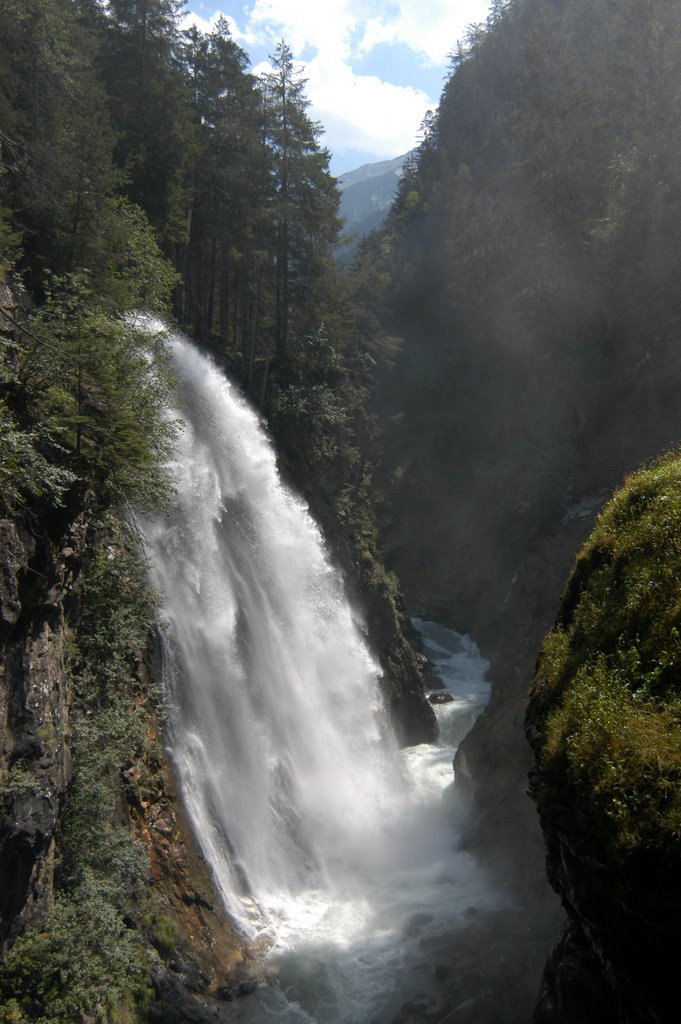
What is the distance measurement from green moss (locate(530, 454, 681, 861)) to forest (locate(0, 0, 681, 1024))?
35mm

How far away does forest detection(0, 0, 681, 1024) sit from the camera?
24.7 feet

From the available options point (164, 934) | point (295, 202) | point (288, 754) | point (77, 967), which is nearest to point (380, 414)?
point (295, 202)

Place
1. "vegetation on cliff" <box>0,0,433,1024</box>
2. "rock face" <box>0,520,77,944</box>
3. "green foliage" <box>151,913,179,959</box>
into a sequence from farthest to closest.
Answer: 1. "green foliage" <box>151,913,179,959</box>
2. "vegetation on cliff" <box>0,0,433,1024</box>
3. "rock face" <box>0,520,77,944</box>

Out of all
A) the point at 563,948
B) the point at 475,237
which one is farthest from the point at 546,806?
the point at 475,237

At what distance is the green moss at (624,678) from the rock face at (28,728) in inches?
240

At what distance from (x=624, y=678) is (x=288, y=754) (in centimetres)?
1166

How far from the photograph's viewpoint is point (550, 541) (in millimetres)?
20828

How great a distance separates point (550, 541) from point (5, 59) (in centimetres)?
1947

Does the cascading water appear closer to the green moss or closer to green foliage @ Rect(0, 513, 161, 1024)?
green foliage @ Rect(0, 513, 161, 1024)

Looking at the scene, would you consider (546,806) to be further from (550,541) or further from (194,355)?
(194,355)

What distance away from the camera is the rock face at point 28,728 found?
8477mm

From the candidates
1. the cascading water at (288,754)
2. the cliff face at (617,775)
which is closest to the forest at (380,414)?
the cliff face at (617,775)

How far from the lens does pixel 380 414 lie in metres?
39.8

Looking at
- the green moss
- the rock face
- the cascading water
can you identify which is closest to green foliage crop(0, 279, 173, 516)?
the rock face
